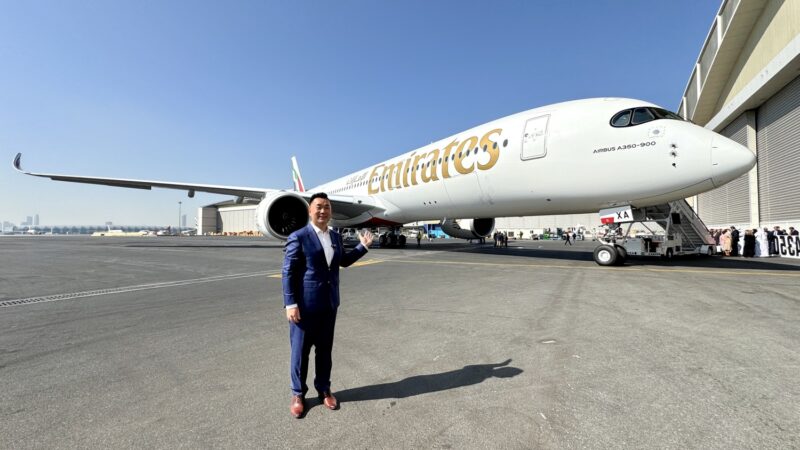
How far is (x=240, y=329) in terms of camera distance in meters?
4.26

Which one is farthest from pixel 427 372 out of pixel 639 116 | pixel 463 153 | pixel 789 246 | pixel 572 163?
pixel 789 246

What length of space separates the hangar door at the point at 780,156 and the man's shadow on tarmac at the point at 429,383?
1945cm

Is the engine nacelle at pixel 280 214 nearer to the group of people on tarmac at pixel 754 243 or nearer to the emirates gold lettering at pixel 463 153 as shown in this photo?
the emirates gold lettering at pixel 463 153

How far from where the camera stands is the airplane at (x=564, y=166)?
7602 mm

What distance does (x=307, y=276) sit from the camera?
2525 mm

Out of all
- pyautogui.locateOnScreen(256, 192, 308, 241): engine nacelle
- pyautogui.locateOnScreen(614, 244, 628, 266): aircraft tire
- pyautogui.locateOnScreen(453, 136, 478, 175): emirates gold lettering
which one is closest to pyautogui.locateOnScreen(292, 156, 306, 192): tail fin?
pyautogui.locateOnScreen(256, 192, 308, 241): engine nacelle

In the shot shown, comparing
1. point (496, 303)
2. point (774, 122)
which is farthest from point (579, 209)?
point (774, 122)

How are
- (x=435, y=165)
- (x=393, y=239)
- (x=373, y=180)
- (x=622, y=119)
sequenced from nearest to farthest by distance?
(x=622, y=119) < (x=435, y=165) < (x=373, y=180) < (x=393, y=239)

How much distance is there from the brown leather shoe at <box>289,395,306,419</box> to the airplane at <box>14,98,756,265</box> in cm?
860

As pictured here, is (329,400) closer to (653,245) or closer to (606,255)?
(606,255)

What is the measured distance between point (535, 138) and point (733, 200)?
771 inches

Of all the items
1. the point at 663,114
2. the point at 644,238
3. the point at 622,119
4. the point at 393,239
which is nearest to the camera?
the point at 663,114

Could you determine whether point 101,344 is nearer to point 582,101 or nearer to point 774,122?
point 582,101

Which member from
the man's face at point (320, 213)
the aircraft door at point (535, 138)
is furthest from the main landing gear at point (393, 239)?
the man's face at point (320, 213)
